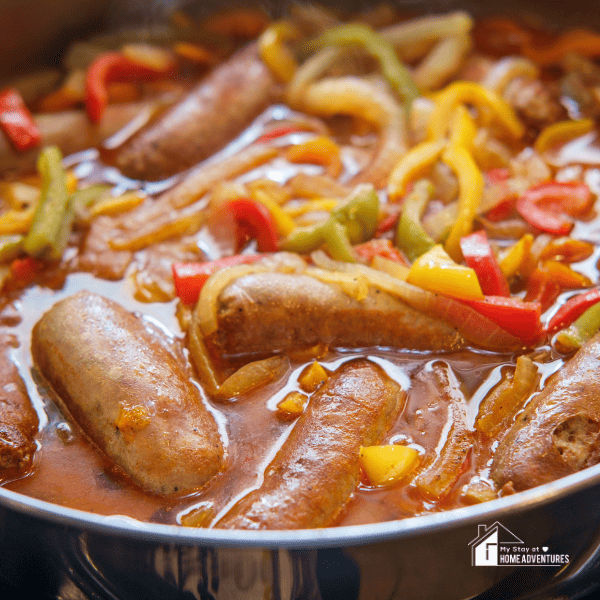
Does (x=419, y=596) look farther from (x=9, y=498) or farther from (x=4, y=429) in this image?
(x=4, y=429)

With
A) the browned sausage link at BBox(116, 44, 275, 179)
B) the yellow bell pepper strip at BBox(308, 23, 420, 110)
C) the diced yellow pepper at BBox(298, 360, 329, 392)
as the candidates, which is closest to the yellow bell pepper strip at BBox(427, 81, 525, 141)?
the yellow bell pepper strip at BBox(308, 23, 420, 110)

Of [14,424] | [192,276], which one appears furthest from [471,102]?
[14,424]

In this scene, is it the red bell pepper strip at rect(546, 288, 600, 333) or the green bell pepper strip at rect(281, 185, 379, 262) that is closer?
the red bell pepper strip at rect(546, 288, 600, 333)

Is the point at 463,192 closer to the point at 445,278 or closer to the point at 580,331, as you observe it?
the point at 445,278

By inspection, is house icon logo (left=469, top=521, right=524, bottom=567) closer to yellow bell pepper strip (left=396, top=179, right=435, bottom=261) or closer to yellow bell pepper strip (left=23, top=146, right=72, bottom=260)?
yellow bell pepper strip (left=396, top=179, right=435, bottom=261)

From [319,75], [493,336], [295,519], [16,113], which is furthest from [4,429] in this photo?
[319,75]

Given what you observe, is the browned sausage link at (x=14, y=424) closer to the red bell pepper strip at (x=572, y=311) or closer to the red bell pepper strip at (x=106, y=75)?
the red bell pepper strip at (x=106, y=75)

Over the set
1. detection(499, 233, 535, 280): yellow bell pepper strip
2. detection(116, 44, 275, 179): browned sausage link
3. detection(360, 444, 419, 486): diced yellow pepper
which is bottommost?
detection(360, 444, 419, 486): diced yellow pepper
